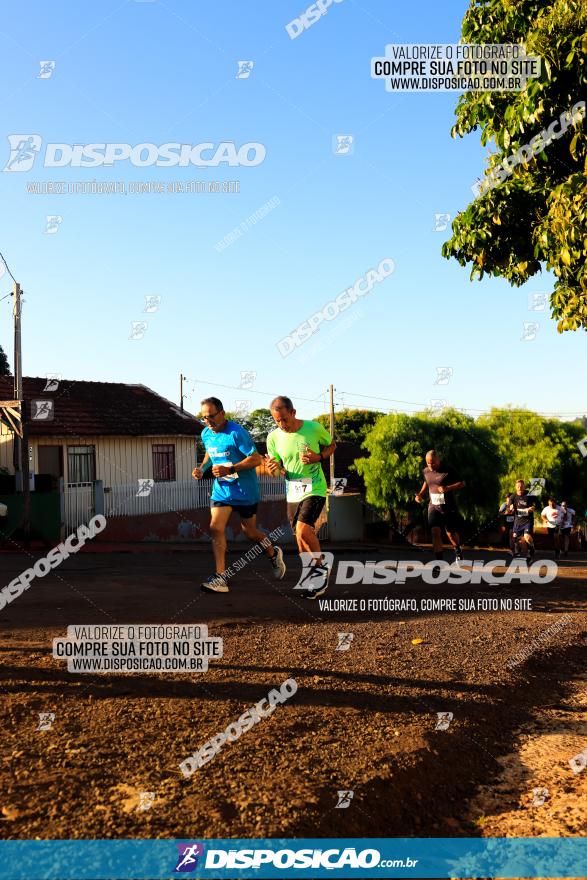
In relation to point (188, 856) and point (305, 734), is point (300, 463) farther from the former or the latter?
point (188, 856)

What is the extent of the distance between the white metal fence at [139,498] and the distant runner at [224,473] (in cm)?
1621

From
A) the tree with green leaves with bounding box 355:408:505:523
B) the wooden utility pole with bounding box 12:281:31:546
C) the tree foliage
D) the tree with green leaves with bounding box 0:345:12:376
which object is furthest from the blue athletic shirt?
the tree with green leaves with bounding box 0:345:12:376

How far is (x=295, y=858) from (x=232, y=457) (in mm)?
5771

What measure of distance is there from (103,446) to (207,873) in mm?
25491

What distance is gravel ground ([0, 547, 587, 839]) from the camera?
3133mm

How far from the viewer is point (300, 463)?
8.49 metres

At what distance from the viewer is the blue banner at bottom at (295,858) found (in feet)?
9.02

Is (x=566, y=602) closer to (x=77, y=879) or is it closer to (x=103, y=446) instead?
(x=77, y=879)

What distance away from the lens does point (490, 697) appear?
16.5 ft

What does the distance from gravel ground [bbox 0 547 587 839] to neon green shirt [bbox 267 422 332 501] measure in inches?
65.9

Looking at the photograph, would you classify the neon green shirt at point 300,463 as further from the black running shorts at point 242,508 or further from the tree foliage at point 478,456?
the tree foliage at point 478,456

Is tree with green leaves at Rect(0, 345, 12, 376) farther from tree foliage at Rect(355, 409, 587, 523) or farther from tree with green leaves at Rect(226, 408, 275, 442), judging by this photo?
tree with green leaves at Rect(226, 408, 275, 442)

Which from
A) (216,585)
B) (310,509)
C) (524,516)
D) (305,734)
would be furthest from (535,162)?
(524,516)

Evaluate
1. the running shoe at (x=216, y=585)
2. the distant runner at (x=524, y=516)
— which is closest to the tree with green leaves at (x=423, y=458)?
the distant runner at (x=524, y=516)
